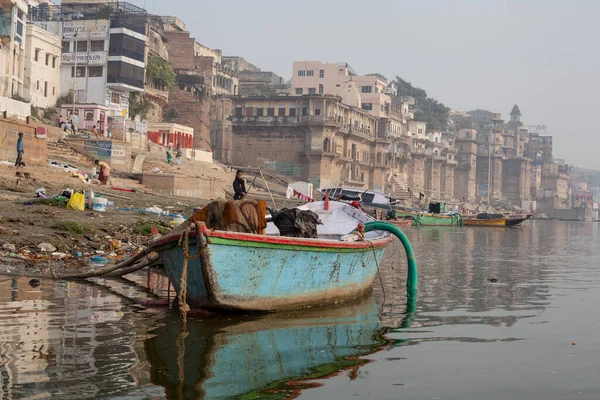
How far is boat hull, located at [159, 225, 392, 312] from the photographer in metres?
9.23

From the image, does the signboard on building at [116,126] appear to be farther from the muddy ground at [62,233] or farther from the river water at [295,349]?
the river water at [295,349]

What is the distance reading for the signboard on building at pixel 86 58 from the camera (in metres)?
48.2

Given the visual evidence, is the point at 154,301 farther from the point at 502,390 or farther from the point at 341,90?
the point at 341,90

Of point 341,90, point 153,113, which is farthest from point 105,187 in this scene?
point 341,90

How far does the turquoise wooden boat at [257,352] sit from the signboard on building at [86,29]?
4071 cm

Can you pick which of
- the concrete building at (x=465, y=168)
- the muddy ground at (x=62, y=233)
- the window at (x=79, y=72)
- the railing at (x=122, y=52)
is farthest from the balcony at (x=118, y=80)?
the concrete building at (x=465, y=168)

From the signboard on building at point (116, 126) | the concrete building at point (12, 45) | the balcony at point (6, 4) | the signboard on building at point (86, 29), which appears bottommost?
the signboard on building at point (116, 126)

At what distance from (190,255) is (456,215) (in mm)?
50624

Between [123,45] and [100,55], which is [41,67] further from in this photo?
[123,45]

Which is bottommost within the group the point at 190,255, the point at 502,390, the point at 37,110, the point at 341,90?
the point at 502,390

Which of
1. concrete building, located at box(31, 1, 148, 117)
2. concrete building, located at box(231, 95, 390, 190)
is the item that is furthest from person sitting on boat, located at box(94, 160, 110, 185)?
concrete building, located at box(231, 95, 390, 190)

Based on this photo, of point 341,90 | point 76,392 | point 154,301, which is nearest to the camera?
point 76,392

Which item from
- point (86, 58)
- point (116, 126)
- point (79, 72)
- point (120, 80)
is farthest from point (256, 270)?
point (79, 72)

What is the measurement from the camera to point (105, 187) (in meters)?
26.1
